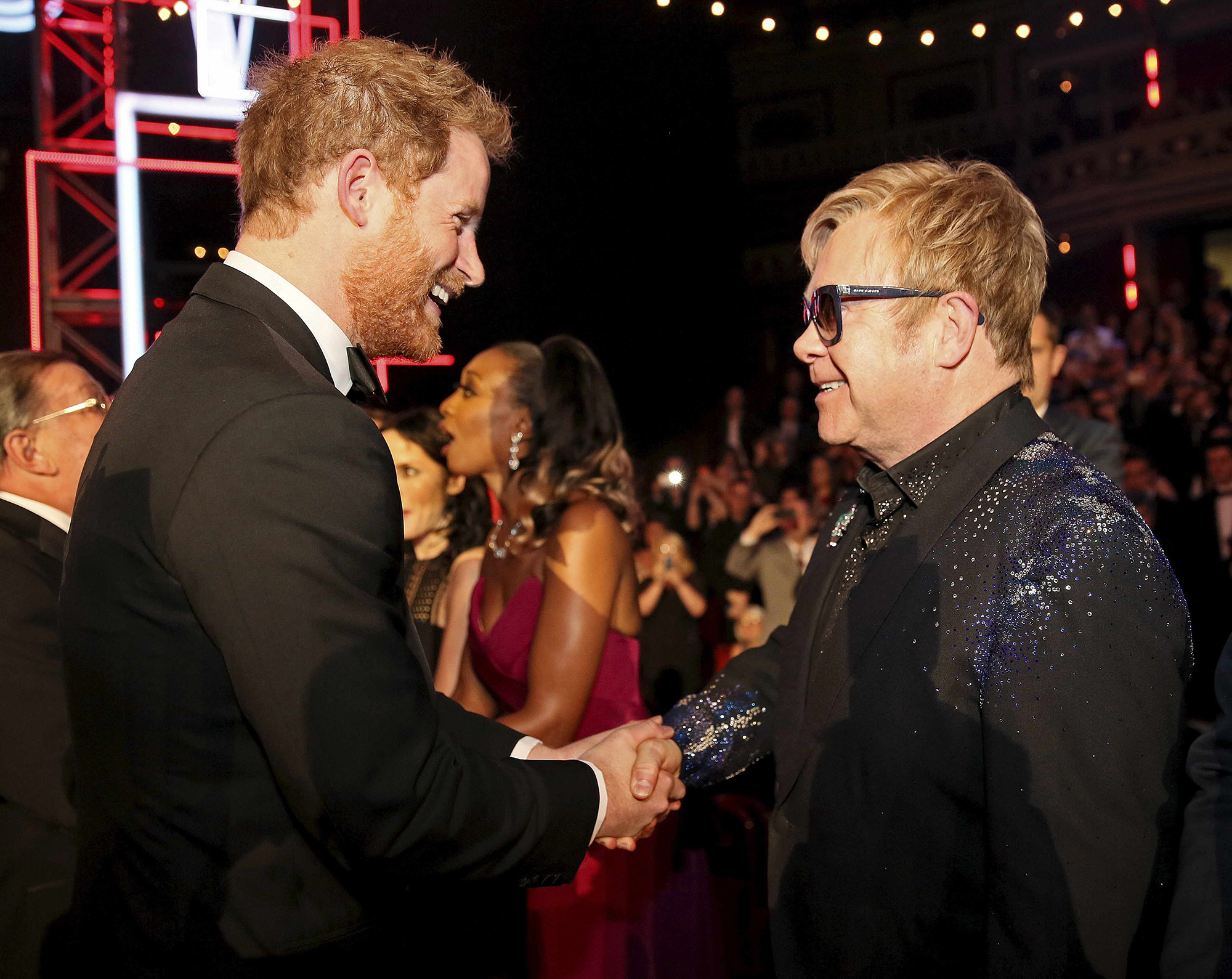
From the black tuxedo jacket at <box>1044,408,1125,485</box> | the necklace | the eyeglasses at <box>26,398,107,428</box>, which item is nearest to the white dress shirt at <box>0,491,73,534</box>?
the eyeglasses at <box>26,398,107,428</box>

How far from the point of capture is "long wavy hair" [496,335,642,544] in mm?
3213

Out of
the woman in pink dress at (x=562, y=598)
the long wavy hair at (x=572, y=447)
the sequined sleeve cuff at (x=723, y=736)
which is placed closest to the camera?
the sequined sleeve cuff at (x=723, y=736)

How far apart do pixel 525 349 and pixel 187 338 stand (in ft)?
7.18

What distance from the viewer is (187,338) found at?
1.55m

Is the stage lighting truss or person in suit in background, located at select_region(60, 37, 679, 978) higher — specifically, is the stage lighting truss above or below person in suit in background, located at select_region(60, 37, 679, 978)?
above

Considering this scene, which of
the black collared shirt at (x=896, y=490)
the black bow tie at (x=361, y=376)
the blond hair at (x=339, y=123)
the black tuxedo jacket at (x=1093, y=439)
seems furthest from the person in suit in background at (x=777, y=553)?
the blond hair at (x=339, y=123)

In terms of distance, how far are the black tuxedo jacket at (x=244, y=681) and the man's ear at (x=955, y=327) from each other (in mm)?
1110

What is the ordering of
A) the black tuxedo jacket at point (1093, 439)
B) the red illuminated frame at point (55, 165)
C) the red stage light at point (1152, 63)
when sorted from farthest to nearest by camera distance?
the red stage light at point (1152, 63) → the black tuxedo jacket at point (1093, 439) → the red illuminated frame at point (55, 165)

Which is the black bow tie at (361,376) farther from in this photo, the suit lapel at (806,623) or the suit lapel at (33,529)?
the suit lapel at (33,529)

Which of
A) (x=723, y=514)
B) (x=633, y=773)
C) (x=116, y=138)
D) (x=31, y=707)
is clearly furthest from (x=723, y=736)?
(x=723, y=514)

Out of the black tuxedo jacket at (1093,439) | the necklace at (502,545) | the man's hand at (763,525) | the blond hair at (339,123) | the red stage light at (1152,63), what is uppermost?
the red stage light at (1152,63)

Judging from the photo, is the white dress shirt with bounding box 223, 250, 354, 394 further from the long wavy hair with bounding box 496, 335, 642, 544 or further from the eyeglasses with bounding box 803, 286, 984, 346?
the long wavy hair with bounding box 496, 335, 642, 544

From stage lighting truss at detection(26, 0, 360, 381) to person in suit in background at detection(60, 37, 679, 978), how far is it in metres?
2.94

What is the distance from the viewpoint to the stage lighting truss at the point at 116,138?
4289 millimetres
